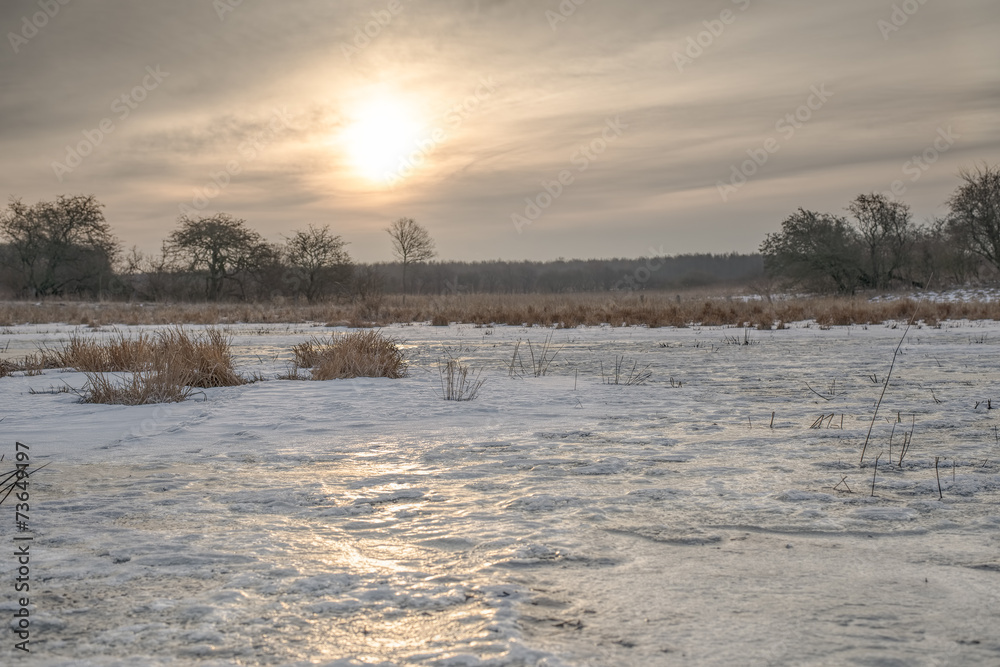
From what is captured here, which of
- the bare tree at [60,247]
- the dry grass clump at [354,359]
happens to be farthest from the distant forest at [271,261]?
the dry grass clump at [354,359]

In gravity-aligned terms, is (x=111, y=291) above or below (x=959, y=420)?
above

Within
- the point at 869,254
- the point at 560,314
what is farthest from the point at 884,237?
the point at 560,314

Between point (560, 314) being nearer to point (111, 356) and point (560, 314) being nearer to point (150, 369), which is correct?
point (111, 356)

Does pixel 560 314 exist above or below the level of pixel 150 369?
above

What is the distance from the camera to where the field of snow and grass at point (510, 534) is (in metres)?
1.87

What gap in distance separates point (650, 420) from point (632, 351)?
657 centimetres

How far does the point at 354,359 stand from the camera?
8.20m

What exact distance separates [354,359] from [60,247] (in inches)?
1322

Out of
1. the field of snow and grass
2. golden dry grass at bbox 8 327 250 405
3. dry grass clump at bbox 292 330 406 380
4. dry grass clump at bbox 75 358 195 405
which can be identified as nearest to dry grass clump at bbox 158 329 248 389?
golden dry grass at bbox 8 327 250 405

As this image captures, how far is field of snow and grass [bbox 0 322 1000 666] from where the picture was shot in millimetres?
1867

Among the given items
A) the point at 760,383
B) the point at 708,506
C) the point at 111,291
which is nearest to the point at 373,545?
the point at 708,506

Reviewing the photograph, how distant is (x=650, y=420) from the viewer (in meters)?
5.38

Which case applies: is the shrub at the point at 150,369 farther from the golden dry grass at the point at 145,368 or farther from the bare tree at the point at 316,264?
the bare tree at the point at 316,264

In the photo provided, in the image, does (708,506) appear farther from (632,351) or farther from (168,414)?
(632,351)
